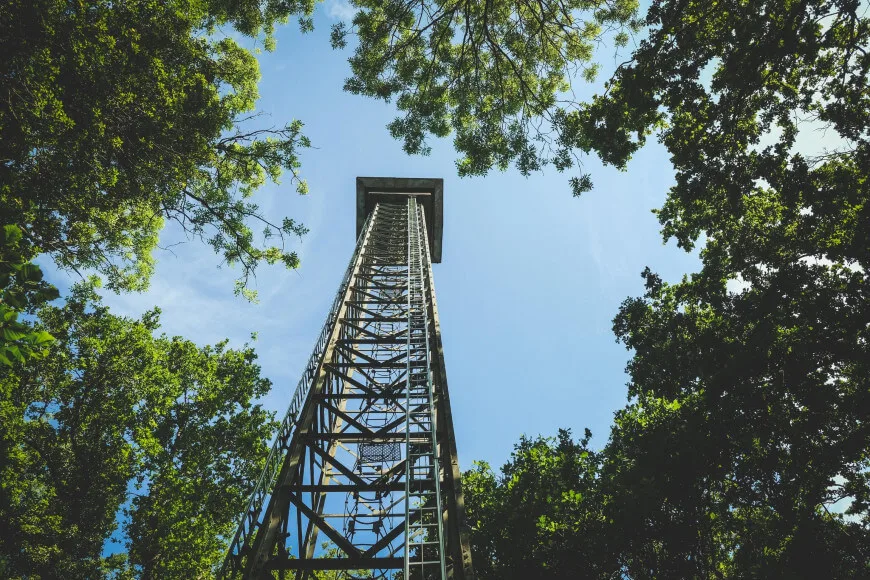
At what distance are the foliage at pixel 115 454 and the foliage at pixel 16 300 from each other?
473 inches

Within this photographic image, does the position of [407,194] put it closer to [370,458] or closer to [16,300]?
[370,458]

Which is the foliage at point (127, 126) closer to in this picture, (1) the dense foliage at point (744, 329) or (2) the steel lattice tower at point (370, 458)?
(2) the steel lattice tower at point (370, 458)

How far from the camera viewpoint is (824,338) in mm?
9711

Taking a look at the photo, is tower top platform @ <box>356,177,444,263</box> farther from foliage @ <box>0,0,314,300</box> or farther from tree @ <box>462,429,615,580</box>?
tree @ <box>462,429,615,580</box>

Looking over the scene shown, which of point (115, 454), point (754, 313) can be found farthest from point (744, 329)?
point (115, 454)

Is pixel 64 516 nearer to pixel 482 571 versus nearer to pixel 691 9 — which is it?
pixel 482 571

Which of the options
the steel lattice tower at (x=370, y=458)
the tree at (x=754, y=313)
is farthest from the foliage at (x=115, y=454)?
the tree at (x=754, y=313)

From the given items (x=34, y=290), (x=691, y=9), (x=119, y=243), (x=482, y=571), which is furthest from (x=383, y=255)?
(x=34, y=290)

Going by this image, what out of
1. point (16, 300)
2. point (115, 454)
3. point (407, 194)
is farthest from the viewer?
point (407, 194)

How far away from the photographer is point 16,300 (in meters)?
2.84

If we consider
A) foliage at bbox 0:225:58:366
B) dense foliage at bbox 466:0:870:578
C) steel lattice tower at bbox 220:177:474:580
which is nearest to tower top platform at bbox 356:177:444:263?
steel lattice tower at bbox 220:177:474:580

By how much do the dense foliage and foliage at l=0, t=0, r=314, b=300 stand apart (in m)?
8.07

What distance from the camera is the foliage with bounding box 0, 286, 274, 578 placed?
1204 cm

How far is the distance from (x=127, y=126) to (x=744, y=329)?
13731mm
